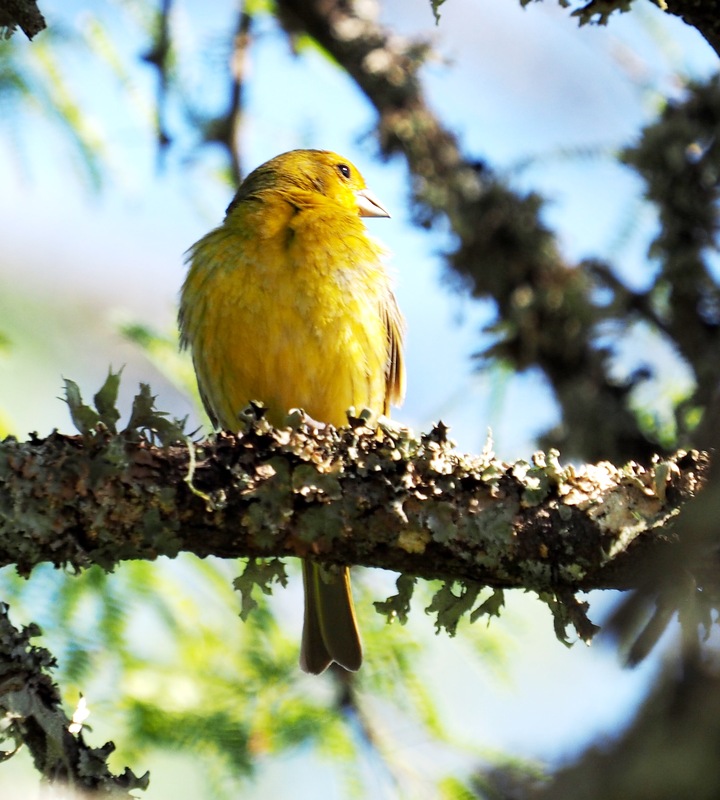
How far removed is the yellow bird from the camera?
3.99 meters

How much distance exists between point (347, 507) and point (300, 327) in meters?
1.41

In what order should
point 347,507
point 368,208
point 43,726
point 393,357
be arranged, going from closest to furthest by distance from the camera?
point 43,726, point 347,507, point 393,357, point 368,208

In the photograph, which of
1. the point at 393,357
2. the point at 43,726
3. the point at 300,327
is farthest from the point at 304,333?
the point at 43,726

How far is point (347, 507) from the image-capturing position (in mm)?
2705

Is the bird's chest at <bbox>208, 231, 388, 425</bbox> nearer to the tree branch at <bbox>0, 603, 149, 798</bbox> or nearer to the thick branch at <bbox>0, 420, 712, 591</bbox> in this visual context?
the thick branch at <bbox>0, 420, 712, 591</bbox>

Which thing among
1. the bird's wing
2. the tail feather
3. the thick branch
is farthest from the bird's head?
the thick branch

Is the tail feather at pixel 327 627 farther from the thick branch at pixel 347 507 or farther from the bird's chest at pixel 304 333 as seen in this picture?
the thick branch at pixel 347 507

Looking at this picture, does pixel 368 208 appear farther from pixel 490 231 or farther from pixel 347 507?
pixel 347 507

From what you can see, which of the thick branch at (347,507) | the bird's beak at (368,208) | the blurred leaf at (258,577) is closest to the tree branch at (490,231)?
the bird's beak at (368,208)

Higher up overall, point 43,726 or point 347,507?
point 347,507

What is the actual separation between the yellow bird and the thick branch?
3.73ft

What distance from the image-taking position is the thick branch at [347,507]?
103 inches

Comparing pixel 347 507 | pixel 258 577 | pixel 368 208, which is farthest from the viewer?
pixel 368 208

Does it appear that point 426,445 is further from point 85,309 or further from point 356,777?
point 85,309
